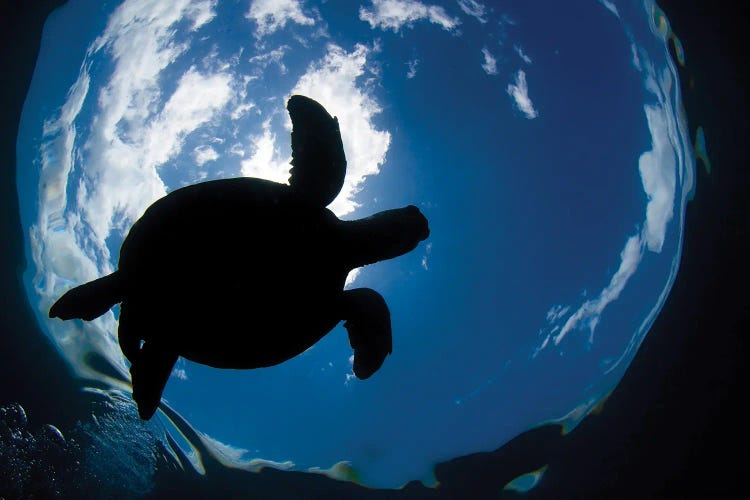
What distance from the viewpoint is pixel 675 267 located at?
10.3 m

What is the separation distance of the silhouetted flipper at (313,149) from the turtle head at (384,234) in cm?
51

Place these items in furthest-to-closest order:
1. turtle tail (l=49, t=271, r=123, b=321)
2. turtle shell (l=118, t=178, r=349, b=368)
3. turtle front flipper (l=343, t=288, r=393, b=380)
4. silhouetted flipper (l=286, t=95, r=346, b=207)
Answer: turtle front flipper (l=343, t=288, r=393, b=380)
turtle tail (l=49, t=271, r=123, b=321)
silhouetted flipper (l=286, t=95, r=346, b=207)
turtle shell (l=118, t=178, r=349, b=368)

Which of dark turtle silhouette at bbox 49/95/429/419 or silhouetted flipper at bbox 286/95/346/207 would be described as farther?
silhouetted flipper at bbox 286/95/346/207

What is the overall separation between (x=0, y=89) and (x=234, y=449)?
12.4 m

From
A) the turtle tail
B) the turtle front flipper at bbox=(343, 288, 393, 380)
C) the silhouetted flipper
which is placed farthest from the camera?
the turtle front flipper at bbox=(343, 288, 393, 380)

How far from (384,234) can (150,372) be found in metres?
2.55

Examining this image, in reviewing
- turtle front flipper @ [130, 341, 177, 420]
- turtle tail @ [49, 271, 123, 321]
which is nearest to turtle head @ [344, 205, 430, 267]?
turtle front flipper @ [130, 341, 177, 420]

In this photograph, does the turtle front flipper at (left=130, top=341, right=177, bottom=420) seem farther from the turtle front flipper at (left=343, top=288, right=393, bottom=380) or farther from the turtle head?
the turtle head

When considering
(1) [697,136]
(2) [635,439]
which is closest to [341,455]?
(2) [635,439]

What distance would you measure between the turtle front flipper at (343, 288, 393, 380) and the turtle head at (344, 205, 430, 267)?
405 mm

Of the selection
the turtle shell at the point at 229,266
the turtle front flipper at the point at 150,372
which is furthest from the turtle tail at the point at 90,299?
the turtle front flipper at the point at 150,372

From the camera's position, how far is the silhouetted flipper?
3.22 metres

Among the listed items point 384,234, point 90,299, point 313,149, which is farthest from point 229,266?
point 90,299

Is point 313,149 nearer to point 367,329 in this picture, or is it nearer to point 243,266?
point 243,266
